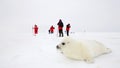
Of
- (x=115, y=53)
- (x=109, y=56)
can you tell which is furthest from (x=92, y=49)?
(x=115, y=53)

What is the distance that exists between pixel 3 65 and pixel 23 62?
84 centimetres

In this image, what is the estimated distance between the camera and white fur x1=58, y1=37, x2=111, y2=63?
7.64 meters

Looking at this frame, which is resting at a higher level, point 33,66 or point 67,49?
point 67,49

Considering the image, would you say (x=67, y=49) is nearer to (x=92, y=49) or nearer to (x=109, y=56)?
(x=92, y=49)

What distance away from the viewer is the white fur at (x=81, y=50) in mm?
7645

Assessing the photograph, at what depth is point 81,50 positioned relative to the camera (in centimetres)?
780

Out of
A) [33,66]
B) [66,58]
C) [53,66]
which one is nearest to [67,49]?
[66,58]

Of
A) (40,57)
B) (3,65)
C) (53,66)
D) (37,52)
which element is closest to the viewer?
(53,66)

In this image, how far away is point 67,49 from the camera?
26.3ft

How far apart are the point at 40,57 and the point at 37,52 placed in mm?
879

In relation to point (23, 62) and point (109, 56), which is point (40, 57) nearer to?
point (23, 62)

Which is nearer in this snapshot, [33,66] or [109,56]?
[33,66]

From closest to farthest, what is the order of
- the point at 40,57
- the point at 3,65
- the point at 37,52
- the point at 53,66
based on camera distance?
the point at 53,66 < the point at 3,65 < the point at 40,57 < the point at 37,52

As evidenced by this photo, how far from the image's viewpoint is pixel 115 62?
757 cm
